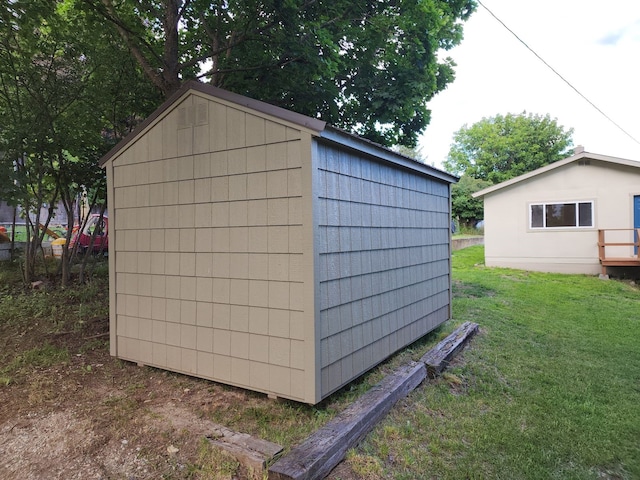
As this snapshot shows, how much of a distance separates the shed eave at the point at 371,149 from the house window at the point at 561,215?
343 inches

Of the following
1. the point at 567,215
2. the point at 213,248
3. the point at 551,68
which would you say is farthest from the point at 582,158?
the point at 213,248

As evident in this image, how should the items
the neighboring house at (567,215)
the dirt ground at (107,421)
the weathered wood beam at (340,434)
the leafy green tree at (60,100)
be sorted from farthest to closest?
the neighboring house at (567,215)
the leafy green tree at (60,100)
the dirt ground at (107,421)
the weathered wood beam at (340,434)

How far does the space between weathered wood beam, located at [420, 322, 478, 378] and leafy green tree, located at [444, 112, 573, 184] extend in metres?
28.2

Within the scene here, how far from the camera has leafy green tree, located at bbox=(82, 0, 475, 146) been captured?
4.85 meters

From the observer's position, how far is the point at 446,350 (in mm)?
4238

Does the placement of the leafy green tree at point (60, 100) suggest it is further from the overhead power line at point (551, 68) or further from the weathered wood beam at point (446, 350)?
the overhead power line at point (551, 68)

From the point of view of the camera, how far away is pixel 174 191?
350 cm

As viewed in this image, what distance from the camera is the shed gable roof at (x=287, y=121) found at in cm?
277

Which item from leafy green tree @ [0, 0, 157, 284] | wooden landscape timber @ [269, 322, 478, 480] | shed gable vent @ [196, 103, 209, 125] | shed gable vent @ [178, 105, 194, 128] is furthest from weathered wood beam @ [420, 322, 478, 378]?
leafy green tree @ [0, 0, 157, 284]

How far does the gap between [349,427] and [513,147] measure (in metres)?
34.4

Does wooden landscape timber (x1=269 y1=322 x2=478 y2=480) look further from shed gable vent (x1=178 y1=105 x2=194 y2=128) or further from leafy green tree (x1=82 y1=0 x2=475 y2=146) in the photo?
leafy green tree (x1=82 y1=0 x2=475 y2=146)

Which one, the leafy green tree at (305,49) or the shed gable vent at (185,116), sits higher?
the leafy green tree at (305,49)

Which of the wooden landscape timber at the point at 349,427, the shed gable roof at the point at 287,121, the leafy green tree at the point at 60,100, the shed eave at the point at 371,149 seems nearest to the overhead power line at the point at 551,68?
the shed eave at the point at 371,149

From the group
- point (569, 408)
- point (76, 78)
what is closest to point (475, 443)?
point (569, 408)
